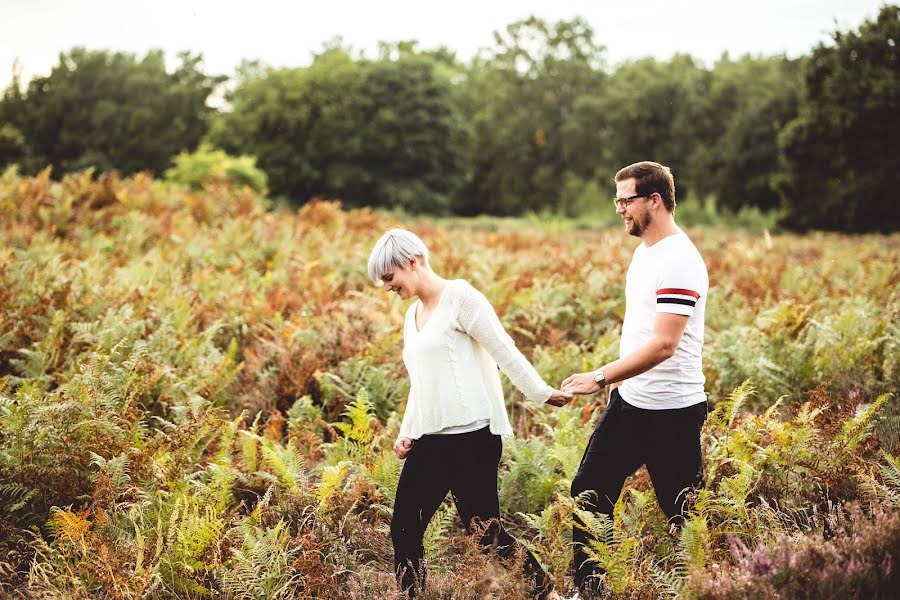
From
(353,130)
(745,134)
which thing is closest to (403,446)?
(353,130)

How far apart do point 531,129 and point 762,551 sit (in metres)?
60.5

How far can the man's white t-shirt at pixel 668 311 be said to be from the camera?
337 centimetres

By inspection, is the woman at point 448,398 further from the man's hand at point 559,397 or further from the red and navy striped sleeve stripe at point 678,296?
the red and navy striped sleeve stripe at point 678,296

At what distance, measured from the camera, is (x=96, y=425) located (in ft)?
15.7

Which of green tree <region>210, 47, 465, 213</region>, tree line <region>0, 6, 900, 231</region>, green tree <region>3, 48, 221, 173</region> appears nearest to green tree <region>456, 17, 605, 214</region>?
tree line <region>0, 6, 900, 231</region>

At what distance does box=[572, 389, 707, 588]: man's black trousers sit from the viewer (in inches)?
141

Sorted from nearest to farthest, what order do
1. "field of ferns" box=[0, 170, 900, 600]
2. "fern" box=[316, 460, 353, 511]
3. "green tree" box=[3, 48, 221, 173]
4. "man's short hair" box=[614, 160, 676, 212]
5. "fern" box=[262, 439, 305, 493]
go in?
1. "man's short hair" box=[614, 160, 676, 212]
2. "field of ferns" box=[0, 170, 900, 600]
3. "fern" box=[316, 460, 353, 511]
4. "fern" box=[262, 439, 305, 493]
5. "green tree" box=[3, 48, 221, 173]

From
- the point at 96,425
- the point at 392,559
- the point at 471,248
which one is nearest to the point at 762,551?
the point at 392,559

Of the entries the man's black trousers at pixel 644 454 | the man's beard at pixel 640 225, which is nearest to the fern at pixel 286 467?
the man's black trousers at pixel 644 454

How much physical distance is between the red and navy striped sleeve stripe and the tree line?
140 ft

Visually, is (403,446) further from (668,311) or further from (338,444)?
(338,444)

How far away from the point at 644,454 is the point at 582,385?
46cm

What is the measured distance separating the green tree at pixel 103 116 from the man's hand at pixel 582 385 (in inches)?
2036

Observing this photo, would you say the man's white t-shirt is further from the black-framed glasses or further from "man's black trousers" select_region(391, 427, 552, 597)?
"man's black trousers" select_region(391, 427, 552, 597)
